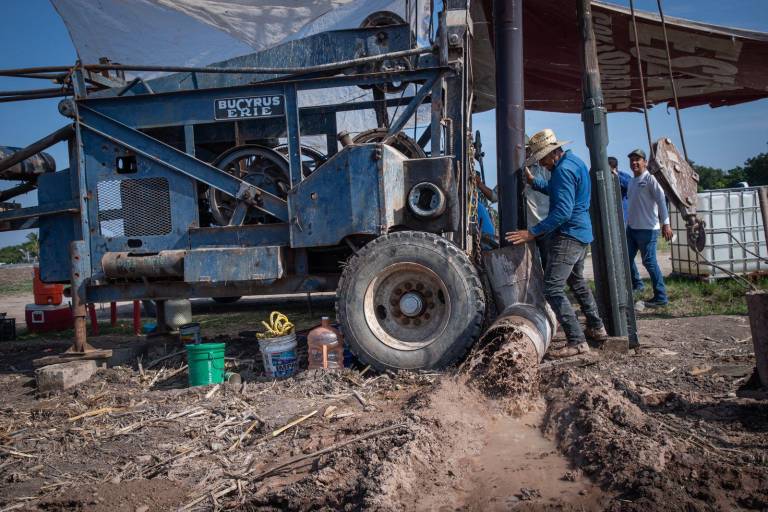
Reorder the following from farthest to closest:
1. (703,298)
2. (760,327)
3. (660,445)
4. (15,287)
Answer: (15,287)
(703,298)
(760,327)
(660,445)

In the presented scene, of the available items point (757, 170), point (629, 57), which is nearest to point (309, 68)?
point (629, 57)

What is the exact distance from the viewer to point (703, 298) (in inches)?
311

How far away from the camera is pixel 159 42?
30.0ft

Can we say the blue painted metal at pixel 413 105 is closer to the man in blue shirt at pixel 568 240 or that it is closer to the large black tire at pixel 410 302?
the large black tire at pixel 410 302

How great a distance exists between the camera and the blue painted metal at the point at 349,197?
199 inches

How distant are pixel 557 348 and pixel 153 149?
436cm

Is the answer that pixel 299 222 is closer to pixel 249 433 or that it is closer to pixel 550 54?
pixel 249 433

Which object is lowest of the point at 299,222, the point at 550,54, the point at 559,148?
the point at 299,222

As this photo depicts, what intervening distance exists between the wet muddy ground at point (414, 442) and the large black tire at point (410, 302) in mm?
239

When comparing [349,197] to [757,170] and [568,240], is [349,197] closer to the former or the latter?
[568,240]

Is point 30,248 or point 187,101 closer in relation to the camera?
point 187,101

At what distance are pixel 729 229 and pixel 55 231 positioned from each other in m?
10.1

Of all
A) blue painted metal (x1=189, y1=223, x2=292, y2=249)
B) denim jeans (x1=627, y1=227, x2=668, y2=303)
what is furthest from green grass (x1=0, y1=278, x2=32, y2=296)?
denim jeans (x1=627, y1=227, x2=668, y2=303)

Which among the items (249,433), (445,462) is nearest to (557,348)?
(445,462)
